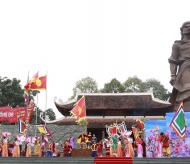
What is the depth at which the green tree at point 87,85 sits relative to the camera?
44250 millimetres

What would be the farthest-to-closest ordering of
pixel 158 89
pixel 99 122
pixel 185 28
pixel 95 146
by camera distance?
pixel 158 89 → pixel 99 122 → pixel 95 146 → pixel 185 28

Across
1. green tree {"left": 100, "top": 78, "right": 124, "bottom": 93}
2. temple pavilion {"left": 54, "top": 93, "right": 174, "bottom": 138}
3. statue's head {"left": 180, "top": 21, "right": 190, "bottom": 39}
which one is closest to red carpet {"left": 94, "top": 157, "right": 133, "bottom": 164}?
statue's head {"left": 180, "top": 21, "right": 190, "bottom": 39}

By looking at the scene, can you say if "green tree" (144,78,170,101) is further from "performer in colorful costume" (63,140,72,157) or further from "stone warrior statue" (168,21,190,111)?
"performer in colorful costume" (63,140,72,157)

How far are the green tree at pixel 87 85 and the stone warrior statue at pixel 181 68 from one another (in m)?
29.2

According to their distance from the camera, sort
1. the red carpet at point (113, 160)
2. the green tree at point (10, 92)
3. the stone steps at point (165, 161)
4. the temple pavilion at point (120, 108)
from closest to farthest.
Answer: the stone steps at point (165, 161) → the red carpet at point (113, 160) → the temple pavilion at point (120, 108) → the green tree at point (10, 92)

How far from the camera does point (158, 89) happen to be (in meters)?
55.8

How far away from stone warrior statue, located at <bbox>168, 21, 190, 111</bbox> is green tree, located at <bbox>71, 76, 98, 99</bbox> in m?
29.2

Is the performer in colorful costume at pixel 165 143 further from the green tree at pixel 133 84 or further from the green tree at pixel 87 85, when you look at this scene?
the green tree at pixel 133 84

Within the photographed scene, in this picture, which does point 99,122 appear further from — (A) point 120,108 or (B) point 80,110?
(B) point 80,110

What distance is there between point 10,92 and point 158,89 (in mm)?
26109

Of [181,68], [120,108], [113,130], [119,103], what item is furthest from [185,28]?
[119,103]

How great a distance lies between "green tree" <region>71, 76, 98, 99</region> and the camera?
145 ft

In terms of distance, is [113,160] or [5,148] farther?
[5,148]

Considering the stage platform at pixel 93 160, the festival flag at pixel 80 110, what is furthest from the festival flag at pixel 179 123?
the festival flag at pixel 80 110
